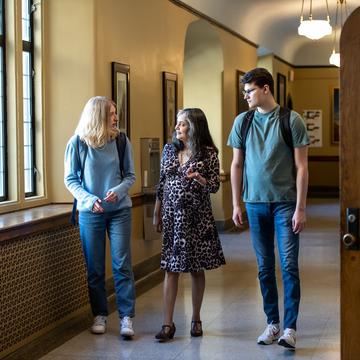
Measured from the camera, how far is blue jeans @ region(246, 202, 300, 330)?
5.29m

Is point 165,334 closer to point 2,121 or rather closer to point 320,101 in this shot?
point 2,121

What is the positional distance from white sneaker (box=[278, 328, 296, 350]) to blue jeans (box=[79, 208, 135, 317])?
3.61 feet

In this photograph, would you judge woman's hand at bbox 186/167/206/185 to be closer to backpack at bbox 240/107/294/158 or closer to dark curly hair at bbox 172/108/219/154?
dark curly hair at bbox 172/108/219/154

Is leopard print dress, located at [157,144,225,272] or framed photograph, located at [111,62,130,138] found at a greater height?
framed photograph, located at [111,62,130,138]

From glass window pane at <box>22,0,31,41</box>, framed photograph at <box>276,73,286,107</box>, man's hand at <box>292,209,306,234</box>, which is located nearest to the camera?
man's hand at <box>292,209,306,234</box>

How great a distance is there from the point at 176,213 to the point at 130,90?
249 cm

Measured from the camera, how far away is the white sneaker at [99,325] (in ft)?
19.4

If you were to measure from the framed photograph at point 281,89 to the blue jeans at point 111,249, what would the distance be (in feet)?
40.0

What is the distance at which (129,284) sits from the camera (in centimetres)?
586

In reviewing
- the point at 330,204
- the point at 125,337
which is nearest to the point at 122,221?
the point at 125,337

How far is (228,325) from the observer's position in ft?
20.2

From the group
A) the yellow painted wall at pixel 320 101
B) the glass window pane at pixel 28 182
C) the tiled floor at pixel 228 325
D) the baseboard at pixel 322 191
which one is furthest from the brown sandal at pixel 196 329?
the yellow painted wall at pixel 320 101

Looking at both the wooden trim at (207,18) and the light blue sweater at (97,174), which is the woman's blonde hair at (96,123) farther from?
the wooden trim at (207,18)

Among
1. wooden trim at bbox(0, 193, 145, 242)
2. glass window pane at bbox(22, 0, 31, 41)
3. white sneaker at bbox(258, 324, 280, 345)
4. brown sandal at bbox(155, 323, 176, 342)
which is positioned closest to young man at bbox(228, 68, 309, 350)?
white sneaker at bbox(258, 324, 280, 345)
